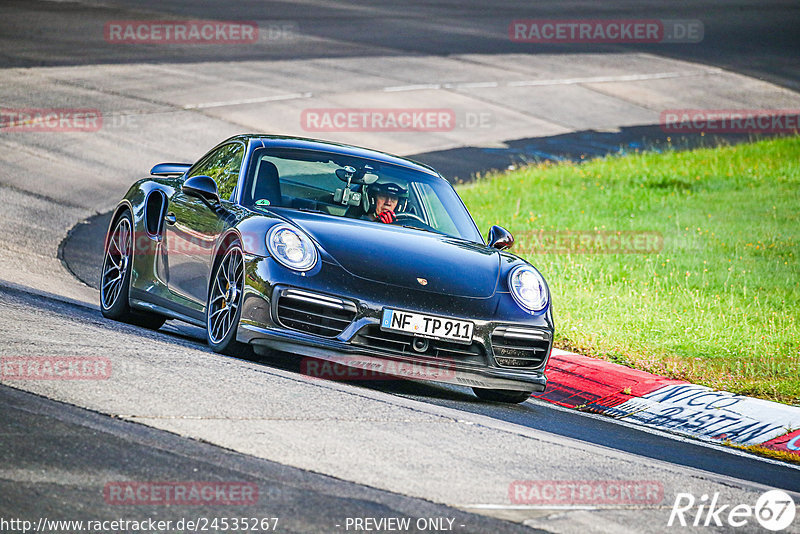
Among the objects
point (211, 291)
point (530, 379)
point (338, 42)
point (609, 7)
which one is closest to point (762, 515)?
point (530, 379)

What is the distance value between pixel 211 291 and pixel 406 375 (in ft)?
4.79

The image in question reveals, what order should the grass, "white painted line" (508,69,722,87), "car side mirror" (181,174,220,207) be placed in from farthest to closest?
"white painted line" (508,69,722,87), the grass, "car side mirror" (181,174,220,207)

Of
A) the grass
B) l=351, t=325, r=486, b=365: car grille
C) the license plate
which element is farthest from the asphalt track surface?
the grass

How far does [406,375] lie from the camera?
703 cm

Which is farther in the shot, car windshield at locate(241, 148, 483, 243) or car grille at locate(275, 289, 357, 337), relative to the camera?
car windshield at locate(241, 148, 483, 243)

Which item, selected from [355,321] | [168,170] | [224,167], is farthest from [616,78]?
[355,321]

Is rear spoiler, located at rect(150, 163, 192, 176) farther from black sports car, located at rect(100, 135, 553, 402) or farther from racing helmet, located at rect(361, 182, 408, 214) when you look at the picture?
racing helmet, located at rect(361, 182, 408, 214)

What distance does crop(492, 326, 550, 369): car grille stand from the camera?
7.29 metres

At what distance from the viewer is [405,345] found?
276 inches

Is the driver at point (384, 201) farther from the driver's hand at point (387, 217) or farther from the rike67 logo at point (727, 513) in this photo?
the rike67 logo at point (727, 513)

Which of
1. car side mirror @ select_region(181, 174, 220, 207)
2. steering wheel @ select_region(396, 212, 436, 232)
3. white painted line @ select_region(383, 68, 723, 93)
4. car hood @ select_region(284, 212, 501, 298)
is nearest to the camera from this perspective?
car hood @ select_region(284, 212, 501, 298)

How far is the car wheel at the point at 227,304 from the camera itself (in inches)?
284

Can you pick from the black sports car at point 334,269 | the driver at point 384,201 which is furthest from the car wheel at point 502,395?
the driver at point 384,201

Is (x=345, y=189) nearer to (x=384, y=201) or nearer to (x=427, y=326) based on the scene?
(x=384, y=201)
